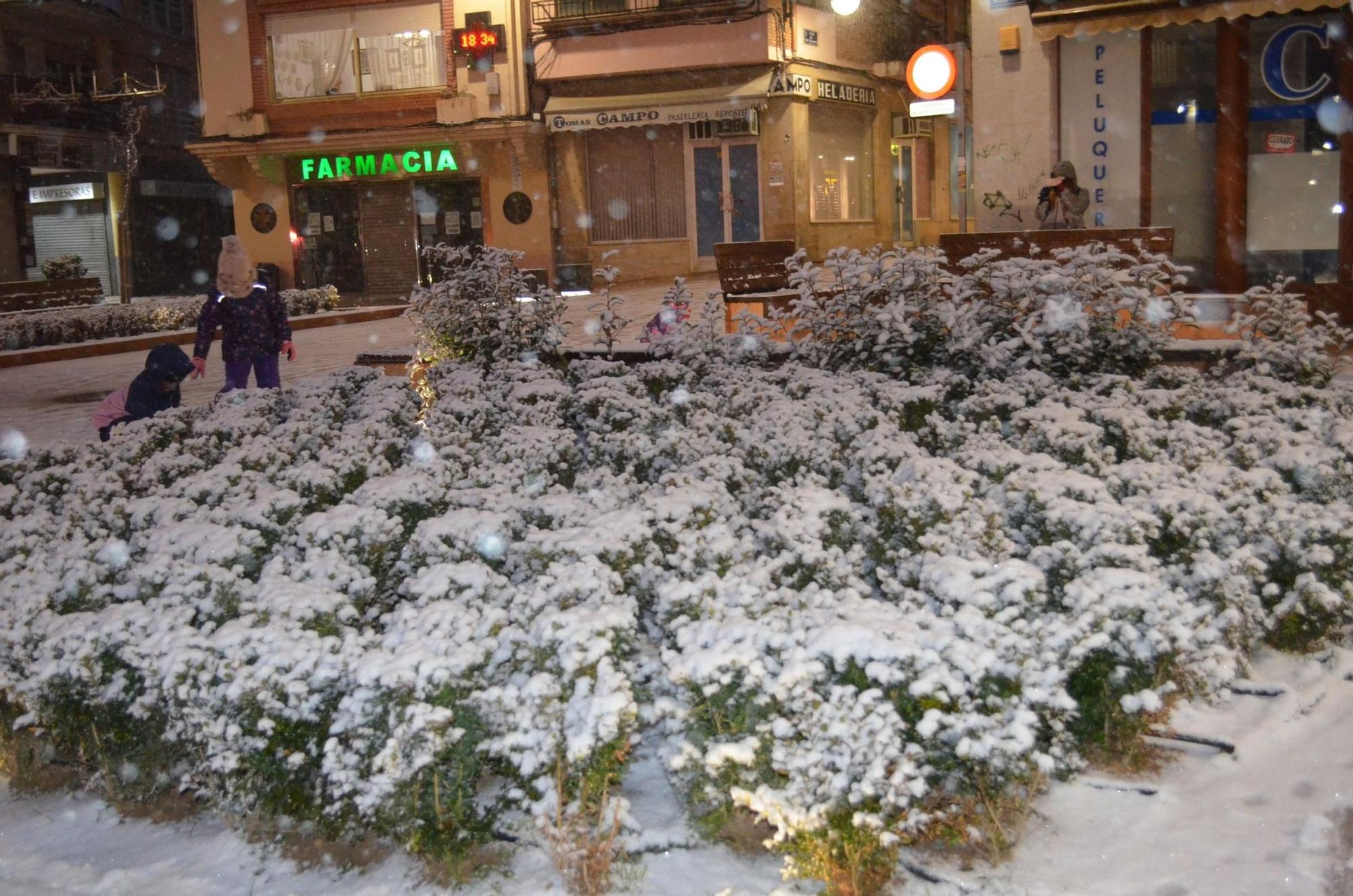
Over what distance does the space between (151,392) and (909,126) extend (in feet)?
80.8

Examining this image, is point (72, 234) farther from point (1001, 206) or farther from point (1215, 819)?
point (1215, 819)

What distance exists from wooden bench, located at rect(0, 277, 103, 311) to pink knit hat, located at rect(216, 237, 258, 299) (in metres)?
13.3

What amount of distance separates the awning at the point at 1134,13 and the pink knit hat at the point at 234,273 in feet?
24.1

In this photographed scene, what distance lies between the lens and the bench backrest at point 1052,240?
9.88 m

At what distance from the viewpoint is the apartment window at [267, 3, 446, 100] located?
27.4 meters

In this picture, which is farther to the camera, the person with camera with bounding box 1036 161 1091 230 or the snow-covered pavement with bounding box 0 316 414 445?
the person with camera with bounding box 1036 161 1091 230

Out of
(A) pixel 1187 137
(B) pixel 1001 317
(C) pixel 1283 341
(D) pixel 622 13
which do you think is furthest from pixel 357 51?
(C) pixel 1283 341

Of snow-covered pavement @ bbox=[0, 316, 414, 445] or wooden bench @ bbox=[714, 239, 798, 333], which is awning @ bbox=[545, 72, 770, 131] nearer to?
snow-covered pavement @ bbox=[0, 316, 414, 445]

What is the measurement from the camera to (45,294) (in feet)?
71.7

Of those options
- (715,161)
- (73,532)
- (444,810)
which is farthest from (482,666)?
(715,161)

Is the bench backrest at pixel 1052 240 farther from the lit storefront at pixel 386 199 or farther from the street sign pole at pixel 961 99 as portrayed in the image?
the lit storefront at pixel 386 199

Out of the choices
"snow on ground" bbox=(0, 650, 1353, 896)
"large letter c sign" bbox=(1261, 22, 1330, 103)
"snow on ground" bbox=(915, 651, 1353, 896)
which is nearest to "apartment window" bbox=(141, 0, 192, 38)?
"large letter c sign" bbox=(1261, 22, 1330, 103)

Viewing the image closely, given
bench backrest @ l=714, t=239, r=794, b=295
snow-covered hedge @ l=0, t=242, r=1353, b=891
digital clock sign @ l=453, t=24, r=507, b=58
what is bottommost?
snow-covered hedge @ l=0, t=242, r=1353, b=891

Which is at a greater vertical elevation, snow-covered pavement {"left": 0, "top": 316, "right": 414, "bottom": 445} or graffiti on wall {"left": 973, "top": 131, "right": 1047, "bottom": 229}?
graffiti on wall {"left": 973, "top": 131, "right": 1047, "bottom": 229}
